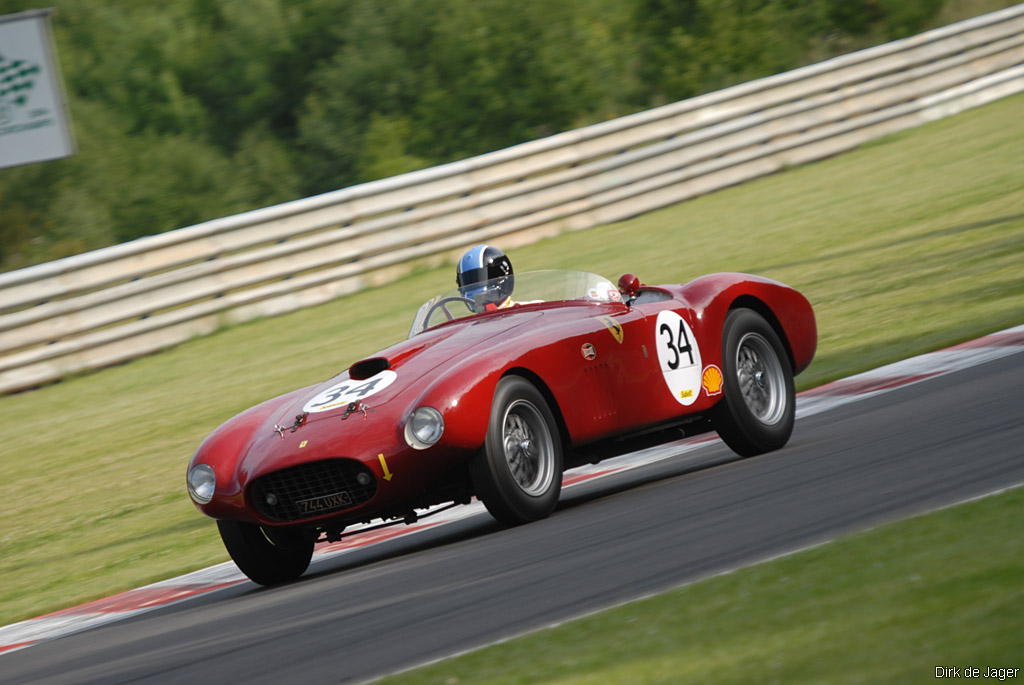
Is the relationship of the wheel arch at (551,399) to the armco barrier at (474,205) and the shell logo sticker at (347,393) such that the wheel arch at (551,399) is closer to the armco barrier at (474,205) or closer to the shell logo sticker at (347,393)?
the shell logo sticker at (347,393)

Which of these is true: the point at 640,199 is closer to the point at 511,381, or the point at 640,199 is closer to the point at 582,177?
the point at 582,177

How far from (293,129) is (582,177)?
7792 millimetres

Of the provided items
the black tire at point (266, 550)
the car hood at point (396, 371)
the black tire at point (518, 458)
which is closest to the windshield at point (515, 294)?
the car hood at point (396, 371)

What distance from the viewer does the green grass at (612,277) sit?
8492 millimetres

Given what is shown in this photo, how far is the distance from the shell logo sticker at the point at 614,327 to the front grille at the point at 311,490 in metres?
1.47

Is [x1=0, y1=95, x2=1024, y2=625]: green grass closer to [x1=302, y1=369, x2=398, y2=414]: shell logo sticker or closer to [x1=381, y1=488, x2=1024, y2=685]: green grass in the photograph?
[x1=302, y1=369, x2=398, y2=414]: shell logo sticker

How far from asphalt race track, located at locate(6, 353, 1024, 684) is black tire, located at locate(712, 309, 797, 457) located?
0.14 meters

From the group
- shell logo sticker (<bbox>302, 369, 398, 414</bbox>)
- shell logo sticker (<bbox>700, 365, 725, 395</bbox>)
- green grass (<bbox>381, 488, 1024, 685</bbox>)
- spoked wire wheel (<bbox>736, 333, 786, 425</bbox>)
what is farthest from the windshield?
green grass (<bbox>381, 488, 1024, 685</bbox>)

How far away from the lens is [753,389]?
7.46m

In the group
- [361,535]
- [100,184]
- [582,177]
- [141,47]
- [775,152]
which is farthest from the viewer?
[141,47]

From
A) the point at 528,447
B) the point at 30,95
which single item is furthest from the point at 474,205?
the point at 528,447

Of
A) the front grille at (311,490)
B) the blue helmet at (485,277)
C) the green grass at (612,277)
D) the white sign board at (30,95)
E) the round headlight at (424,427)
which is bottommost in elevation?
the green grass at (612,277)

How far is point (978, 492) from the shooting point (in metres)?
4.91

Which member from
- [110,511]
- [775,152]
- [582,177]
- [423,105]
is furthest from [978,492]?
[423,105]
